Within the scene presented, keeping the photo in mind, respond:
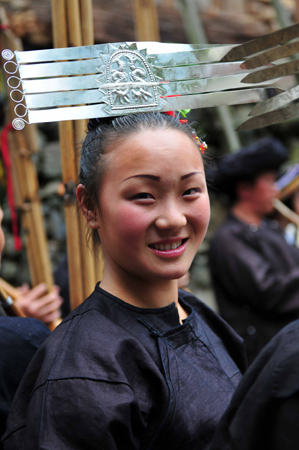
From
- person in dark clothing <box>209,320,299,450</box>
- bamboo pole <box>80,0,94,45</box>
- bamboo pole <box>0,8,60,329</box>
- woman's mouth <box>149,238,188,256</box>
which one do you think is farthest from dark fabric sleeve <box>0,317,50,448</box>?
bamboo pole <box>80,0,94,45</box>

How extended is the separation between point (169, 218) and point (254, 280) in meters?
2.11

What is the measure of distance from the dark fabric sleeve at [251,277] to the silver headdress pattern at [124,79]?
2.07 metres

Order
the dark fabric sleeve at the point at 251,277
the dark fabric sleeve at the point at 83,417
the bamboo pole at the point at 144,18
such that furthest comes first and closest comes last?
the dark fabric sleeve at the point at 251,277 → the bamboo pole at the point at 144,18 → the dark fabric sleeve at the point at 83,417

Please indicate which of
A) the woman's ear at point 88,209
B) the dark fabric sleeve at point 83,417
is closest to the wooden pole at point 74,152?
the woman's ear at point 88,209

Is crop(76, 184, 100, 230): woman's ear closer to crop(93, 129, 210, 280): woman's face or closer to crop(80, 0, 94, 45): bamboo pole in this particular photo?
crop(93, 129, 210, 280): woman's face

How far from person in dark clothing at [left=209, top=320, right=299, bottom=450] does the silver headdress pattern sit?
54 cm

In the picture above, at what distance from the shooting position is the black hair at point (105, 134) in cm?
126

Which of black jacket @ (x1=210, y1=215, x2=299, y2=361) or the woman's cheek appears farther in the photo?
black jacket @ (x1=210, y1=215, x2=299, y2=361)

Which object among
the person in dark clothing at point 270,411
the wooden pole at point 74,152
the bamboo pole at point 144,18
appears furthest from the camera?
the bamboo pole at point 144,18

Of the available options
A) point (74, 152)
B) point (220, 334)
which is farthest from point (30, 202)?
point (220, 334)

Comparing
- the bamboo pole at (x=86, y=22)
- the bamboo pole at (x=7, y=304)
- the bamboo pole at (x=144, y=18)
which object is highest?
the bamboo pole at (x=144, y=18)

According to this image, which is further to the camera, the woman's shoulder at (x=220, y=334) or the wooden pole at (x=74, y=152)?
the wooden pole at (x=74, y=152)

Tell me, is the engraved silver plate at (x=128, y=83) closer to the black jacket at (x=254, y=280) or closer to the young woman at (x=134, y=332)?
the young woman at (x=134, y=332)

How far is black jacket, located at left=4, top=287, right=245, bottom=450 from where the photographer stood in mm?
1054
